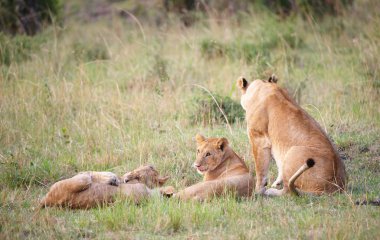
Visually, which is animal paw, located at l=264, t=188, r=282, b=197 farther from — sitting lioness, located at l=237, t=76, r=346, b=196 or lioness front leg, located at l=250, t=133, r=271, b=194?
lioness front leg, located at l=250, t=133, r=271, b=194

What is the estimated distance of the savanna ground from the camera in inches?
220

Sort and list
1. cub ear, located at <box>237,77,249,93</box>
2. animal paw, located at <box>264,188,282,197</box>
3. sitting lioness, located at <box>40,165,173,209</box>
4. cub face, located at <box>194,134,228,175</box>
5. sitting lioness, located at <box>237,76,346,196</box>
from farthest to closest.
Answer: cub ear, located at <box>237,77,249,93</box> < cub face, located at <box>194,134,228,175</box> < animal paw, located at <box>264,188,282,197</box> < sitting lioness, located at <box>237,76,346,196</box> < sitting lioness, located at <box>40,165,173,209</box>

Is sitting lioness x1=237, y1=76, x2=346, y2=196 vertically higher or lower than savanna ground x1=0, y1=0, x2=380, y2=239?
higher

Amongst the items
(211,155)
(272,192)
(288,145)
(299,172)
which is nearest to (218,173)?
(211,155)

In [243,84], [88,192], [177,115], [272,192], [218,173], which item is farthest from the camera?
[177,115]

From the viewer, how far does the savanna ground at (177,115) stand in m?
5.58

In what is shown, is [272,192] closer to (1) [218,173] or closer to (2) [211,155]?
(1) [218,173]

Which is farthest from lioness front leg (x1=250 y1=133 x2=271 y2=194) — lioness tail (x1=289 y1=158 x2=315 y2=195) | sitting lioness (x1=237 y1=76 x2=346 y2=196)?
lioness tail (x1=289 y1=158 x2=315 y2=195)

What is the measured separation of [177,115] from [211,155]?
8.81 ft

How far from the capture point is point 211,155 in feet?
22.5

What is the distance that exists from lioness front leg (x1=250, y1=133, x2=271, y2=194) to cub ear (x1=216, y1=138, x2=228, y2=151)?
0.33m

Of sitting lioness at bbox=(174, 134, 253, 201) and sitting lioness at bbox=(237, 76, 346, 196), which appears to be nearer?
sitting lioness at bbox=(174, 134, 253, 201)

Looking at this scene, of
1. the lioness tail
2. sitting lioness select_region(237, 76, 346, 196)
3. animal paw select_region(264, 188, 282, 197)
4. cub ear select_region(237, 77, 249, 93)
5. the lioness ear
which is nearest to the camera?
the lioness tail

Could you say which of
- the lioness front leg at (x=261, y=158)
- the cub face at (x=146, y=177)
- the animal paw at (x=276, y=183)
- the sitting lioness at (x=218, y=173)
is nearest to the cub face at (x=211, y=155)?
the sitting lioness at (x=218, y=173)
